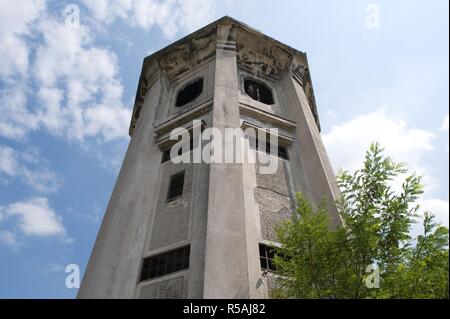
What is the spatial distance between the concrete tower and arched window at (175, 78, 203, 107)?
2.5 inches

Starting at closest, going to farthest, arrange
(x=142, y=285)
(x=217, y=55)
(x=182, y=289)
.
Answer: (x=182, y=289)
(x=142, y=285)
(x=217, y=55)

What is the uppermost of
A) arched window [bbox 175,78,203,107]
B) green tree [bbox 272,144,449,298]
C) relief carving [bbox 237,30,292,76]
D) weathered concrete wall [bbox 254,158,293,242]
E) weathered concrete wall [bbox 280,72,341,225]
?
relief carving [bbox 237,30,292,76]

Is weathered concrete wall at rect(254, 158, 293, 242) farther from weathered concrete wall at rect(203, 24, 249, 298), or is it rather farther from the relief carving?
the relief carving

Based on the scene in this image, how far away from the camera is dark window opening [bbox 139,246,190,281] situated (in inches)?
311

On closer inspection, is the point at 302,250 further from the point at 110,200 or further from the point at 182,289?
the point at 110,200

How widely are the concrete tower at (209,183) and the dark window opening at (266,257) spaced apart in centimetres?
Answer: 3

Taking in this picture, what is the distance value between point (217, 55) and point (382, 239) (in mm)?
10362

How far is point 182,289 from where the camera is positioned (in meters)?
7.35

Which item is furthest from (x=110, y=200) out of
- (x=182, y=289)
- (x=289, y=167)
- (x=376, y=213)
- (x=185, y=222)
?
(x=376, y=213)

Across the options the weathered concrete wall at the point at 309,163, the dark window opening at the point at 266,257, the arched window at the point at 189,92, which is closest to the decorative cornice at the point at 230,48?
the arched window at the point at 189,92

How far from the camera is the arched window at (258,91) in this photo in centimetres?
1418

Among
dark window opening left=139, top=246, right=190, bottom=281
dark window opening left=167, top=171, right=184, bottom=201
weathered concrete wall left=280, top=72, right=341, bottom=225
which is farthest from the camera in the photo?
weathered concrete wall left=280, top=72, right=341, bottom=225

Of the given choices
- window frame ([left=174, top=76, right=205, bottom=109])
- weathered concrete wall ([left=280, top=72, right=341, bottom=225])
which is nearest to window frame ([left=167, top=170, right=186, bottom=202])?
weathered concrete wall ([left=280, top=72, right=341, bottom=225])

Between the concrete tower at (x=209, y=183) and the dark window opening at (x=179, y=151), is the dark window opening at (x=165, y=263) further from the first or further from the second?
the dark window opening at (x=179, y=151)
